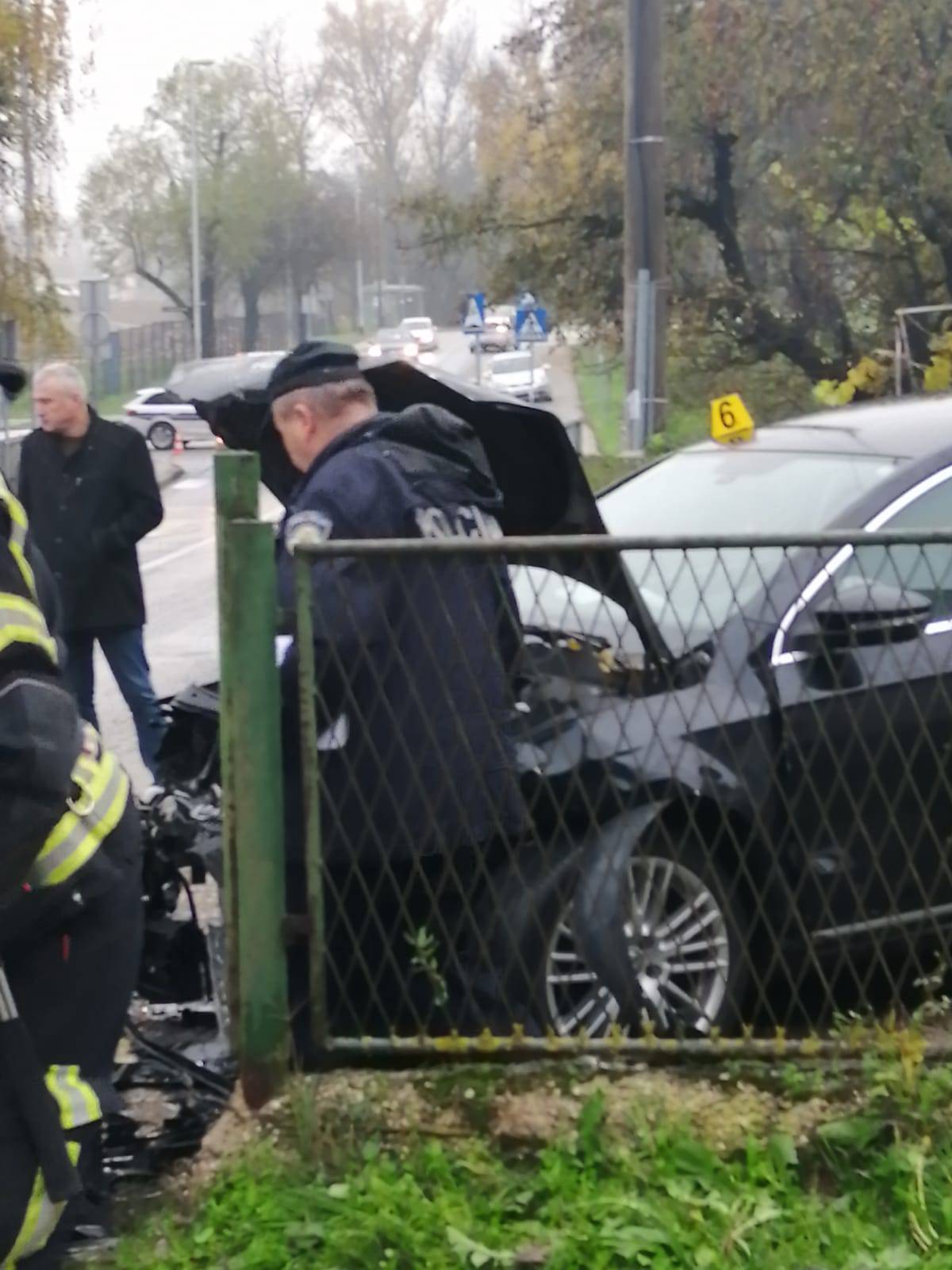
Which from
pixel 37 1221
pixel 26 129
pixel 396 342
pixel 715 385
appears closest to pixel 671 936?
pixel 37 1221

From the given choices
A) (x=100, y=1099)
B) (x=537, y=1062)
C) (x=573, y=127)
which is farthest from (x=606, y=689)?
(x=573, y=127)

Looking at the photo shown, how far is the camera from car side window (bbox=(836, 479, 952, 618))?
3607mm

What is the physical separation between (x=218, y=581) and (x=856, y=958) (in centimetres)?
165

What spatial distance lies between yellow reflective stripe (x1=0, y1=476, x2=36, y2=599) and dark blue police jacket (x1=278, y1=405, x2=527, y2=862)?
0.66 m

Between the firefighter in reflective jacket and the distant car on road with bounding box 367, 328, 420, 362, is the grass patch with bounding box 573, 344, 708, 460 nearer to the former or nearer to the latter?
the distant car on road with bounding box 367, 328, 420, 362

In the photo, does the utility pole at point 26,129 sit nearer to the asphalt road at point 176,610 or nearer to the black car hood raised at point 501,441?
the asphalt road at point 176,610

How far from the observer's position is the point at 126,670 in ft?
23.1

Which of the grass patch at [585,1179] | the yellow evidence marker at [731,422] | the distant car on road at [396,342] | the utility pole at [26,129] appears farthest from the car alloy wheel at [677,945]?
the distant car on road at [396,342]

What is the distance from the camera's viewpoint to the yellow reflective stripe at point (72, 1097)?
2746mm

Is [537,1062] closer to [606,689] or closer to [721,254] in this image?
[606,689]

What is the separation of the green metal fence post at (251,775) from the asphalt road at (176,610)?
1.31ft

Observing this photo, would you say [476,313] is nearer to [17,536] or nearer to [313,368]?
[313,368]

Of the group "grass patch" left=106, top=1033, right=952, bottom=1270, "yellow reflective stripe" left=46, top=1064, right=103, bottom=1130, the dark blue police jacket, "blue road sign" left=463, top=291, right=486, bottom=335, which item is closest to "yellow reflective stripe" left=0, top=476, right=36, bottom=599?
the dark blue police jacket

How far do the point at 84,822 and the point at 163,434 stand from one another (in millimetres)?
36316
